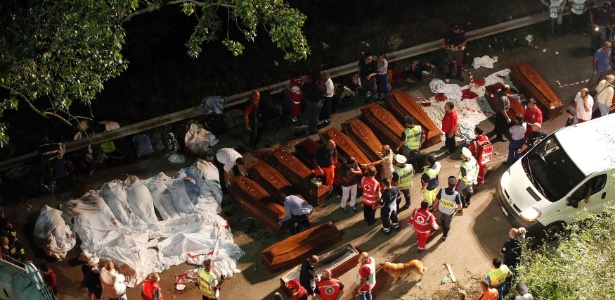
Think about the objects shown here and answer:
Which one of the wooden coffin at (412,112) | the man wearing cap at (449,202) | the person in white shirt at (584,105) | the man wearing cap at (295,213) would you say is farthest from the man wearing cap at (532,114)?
the man wearing cap at (295,213)

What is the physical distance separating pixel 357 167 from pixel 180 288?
4.65m

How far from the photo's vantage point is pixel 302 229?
17.7m

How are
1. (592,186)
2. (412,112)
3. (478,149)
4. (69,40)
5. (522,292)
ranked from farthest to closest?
(412,112) < (478,149) < (592,186) < (69,40) < (522,292)

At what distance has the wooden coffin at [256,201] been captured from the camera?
17469mm

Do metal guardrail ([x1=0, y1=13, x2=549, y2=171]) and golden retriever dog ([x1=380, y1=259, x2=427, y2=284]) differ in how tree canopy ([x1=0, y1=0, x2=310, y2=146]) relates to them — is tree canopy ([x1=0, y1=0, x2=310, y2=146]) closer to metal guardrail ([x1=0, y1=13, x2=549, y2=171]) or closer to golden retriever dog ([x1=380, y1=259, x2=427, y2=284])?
metal guardrail ([x1=0, y1=13, x2=549, y2=171])

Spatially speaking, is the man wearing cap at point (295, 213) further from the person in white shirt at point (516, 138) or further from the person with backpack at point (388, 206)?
the person in white shirt at point (516, 138)

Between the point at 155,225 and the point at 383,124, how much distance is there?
20.0ft

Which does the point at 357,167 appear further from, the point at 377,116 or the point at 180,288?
the point at 180,288

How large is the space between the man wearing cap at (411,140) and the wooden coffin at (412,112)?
0.60 meters

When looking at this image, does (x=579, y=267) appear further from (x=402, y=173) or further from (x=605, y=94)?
(x=605, y=94)

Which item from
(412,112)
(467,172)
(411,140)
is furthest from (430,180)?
(412,112)

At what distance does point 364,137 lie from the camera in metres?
19.2

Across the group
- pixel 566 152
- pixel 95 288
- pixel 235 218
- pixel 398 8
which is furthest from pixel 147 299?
pixel 398 8

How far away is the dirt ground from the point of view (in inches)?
650
